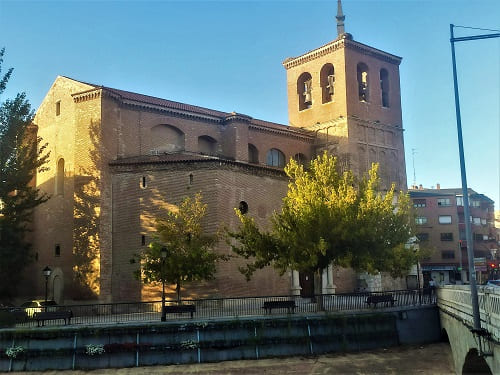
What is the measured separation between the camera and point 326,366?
792 inches

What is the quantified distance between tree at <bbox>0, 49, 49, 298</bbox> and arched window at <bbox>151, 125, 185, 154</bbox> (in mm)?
6403

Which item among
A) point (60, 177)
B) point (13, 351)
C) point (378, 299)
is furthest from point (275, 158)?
point (13, 351)

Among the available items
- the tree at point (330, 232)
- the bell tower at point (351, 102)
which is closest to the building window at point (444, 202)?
the bell tower at point (351, 102)

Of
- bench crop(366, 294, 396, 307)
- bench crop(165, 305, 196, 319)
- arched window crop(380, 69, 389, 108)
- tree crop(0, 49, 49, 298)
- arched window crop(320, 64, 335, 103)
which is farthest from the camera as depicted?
arched window crop(380, 69, 389, 108)

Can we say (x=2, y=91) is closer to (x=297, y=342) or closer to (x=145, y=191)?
(x=145, y=191)

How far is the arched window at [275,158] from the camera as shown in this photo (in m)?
38.6

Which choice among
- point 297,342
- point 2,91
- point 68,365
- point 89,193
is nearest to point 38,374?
point 68,365

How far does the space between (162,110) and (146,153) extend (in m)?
2.96

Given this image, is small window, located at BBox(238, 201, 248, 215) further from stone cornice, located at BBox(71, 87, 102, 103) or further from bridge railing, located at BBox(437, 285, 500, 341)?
bridge railing, located at BBox(437, 285, 500, 341)

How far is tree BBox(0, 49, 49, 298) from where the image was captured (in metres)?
27.8

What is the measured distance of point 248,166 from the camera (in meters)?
31.7

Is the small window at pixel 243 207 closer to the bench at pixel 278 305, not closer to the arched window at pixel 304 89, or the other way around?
the bench at pixel 278 305

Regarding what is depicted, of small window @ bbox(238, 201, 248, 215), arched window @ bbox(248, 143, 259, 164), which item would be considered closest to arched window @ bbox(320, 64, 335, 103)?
arched window @ bbox(248, 143, 259, 164)

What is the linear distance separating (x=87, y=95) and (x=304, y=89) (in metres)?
19.8
